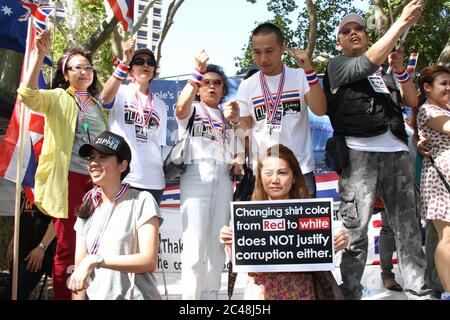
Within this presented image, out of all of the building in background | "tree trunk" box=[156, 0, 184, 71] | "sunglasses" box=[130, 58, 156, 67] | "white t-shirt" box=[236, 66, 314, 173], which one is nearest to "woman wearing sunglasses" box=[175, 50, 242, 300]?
"white t-shirt" box=[236, 66, 314, 173]

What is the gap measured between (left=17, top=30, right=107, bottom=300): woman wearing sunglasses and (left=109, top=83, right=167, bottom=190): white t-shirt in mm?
168

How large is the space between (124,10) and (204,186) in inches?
83.9

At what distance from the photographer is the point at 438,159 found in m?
3.90

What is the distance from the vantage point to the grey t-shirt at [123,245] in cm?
279

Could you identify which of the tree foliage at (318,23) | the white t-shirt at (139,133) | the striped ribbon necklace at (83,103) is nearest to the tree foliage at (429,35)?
the tree foliage at (318,23)

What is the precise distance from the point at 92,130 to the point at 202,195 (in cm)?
101

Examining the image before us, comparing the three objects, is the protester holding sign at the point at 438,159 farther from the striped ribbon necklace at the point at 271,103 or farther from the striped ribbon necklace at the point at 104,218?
the striped ribbon necklace at the point at 104,218

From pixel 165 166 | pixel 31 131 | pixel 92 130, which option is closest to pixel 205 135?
pixel 165 166

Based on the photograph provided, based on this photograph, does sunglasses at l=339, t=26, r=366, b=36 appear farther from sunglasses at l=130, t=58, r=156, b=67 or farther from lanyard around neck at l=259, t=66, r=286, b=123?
sunglasses at l=130, t=58, r=156, b=67

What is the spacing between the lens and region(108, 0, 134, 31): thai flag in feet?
16.7

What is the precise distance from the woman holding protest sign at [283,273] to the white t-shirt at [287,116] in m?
0.90

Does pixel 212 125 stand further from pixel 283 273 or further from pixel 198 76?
pixel 283 273
